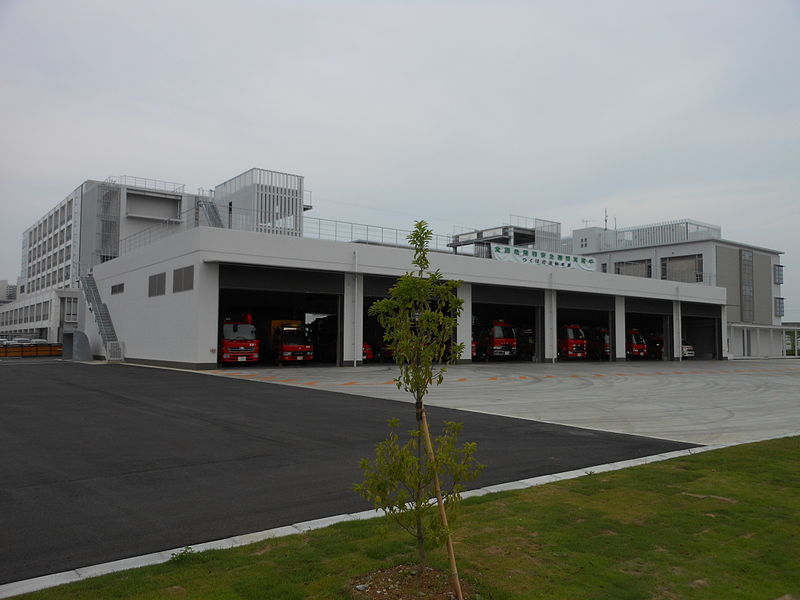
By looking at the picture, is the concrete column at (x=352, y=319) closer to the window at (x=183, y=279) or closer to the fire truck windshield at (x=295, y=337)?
the fire truck windshield at (x=295, y=337)

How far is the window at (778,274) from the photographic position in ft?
205

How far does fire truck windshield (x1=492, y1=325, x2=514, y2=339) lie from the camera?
39562mm

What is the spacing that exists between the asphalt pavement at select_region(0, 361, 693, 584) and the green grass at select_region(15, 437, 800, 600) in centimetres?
83

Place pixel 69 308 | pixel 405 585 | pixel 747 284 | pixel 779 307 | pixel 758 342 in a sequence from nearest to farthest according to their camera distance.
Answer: pixel 405 585 → pixel 747 284 → pixel 758 342 → pixel 779 307 → pixel 69 308

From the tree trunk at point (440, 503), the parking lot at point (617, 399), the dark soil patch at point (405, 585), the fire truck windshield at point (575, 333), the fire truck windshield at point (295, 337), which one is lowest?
the parking lot at point (617, 399)

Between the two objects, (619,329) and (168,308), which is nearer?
(168,308)

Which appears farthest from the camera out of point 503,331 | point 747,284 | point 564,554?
point 747,284

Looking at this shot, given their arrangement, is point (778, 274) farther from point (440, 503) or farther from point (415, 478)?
point (415, 478)

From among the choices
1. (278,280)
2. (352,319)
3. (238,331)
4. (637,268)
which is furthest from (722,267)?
(238,331)

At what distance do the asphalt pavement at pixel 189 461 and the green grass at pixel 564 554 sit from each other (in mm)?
829

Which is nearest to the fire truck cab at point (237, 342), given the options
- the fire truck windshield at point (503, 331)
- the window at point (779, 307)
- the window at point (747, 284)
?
the fire truck windshield at point (503, 331)

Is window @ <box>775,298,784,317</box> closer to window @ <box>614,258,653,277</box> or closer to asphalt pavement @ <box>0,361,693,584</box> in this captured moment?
→ window @ <box>614,258,653,277</box>

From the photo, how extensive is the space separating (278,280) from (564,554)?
86.4ft

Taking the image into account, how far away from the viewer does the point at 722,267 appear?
56.0 m
